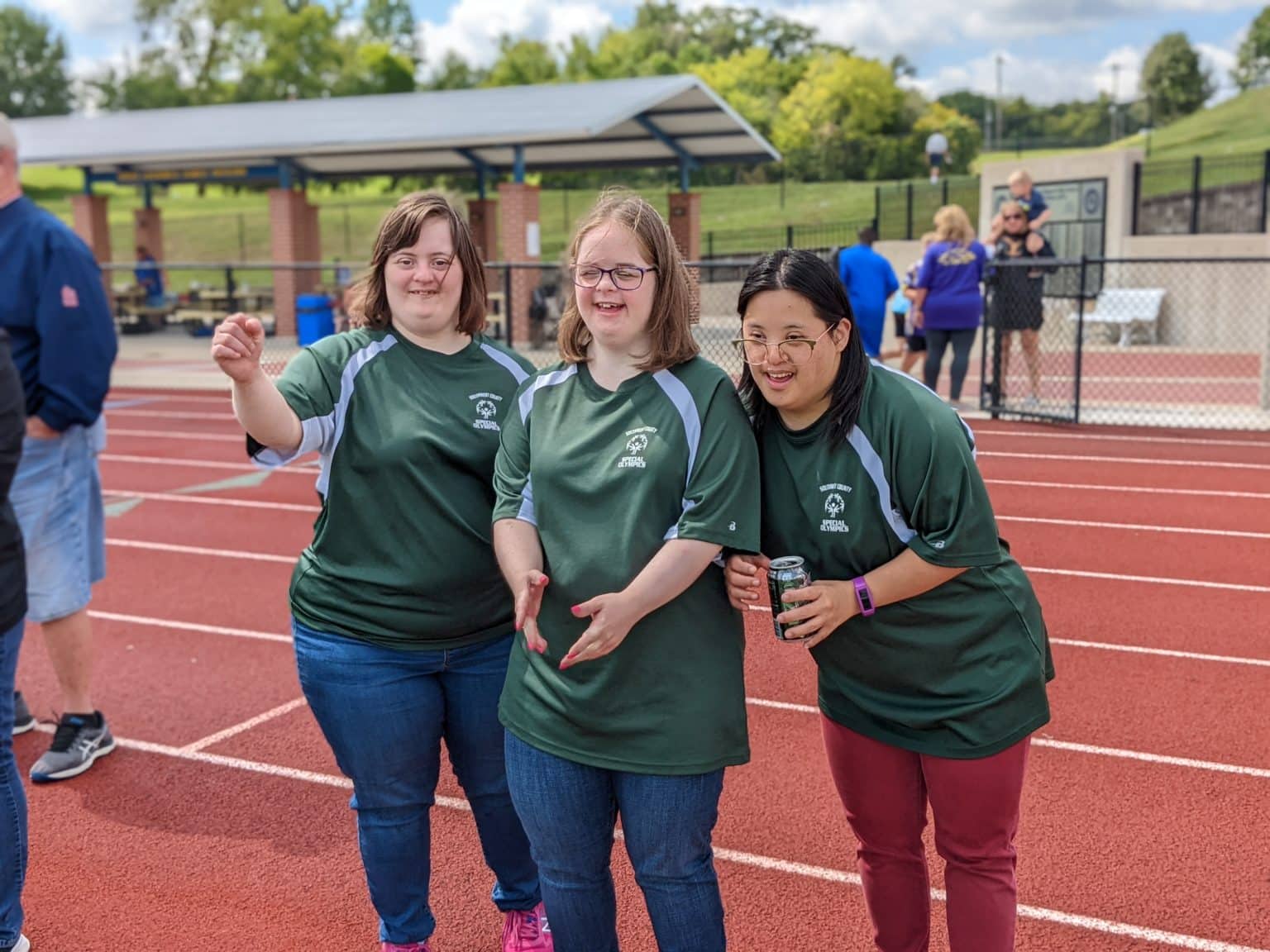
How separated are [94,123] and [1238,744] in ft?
107

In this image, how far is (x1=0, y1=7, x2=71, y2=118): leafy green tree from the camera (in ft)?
342

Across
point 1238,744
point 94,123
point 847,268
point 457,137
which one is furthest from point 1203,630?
point 94,123

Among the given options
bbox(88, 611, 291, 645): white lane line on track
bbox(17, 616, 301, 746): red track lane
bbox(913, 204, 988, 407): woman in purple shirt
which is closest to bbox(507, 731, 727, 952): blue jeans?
bbox(17, 616, 301, 746): red track lane

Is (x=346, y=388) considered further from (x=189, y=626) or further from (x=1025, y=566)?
(x=1025, y=566)

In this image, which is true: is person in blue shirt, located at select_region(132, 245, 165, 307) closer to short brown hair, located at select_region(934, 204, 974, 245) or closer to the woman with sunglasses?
short brown hair, located at select_region(934, 204, 974, 245)

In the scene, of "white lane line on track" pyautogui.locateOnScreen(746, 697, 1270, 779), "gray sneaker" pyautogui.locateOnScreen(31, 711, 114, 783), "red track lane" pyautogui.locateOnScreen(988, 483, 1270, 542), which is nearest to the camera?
"white lane line on track" pyautogui.locateOnScreen(746, 697, 1270, 779)

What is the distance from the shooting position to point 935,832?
267 cm

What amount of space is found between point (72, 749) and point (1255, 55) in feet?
302

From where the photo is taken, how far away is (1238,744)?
182 inches

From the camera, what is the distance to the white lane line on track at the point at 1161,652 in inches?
220

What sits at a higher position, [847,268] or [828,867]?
[847,268]

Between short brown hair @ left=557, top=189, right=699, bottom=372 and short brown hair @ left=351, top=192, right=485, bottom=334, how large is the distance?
1.75 feet

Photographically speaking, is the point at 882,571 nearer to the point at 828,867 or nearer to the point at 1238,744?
the point at 828,867

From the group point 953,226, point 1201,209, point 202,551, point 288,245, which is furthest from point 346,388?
point 1201,209
